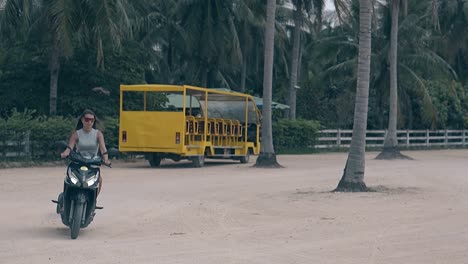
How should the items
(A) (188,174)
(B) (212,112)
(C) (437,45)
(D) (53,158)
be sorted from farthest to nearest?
(C) (437,45), (B) (212,112), (D) (53,158), (A) (188,174)

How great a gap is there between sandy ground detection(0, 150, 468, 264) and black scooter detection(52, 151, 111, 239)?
0.26 m

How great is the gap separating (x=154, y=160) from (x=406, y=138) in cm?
2553

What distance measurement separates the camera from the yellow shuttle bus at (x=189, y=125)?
87.1ft


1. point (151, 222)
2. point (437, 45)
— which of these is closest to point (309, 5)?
point (437, 45)

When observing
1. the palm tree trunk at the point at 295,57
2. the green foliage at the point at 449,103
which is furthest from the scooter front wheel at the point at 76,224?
the green foliage at the point at 449,103

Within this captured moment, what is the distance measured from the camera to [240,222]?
13539 millimetres

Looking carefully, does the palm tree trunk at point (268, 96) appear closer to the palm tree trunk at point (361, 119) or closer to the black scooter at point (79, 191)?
the palm tree trunk at point (361, 119)

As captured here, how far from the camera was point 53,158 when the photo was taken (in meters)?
27.5

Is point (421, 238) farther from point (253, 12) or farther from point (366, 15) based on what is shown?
point (253, 12)

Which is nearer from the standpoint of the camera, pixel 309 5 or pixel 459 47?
pixel 309 5

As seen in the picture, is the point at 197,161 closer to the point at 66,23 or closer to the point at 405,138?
the point at 66,23

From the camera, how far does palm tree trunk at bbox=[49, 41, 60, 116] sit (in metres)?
30.6

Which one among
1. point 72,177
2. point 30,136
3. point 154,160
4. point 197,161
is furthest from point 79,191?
point 197,161

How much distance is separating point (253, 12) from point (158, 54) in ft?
40.6
